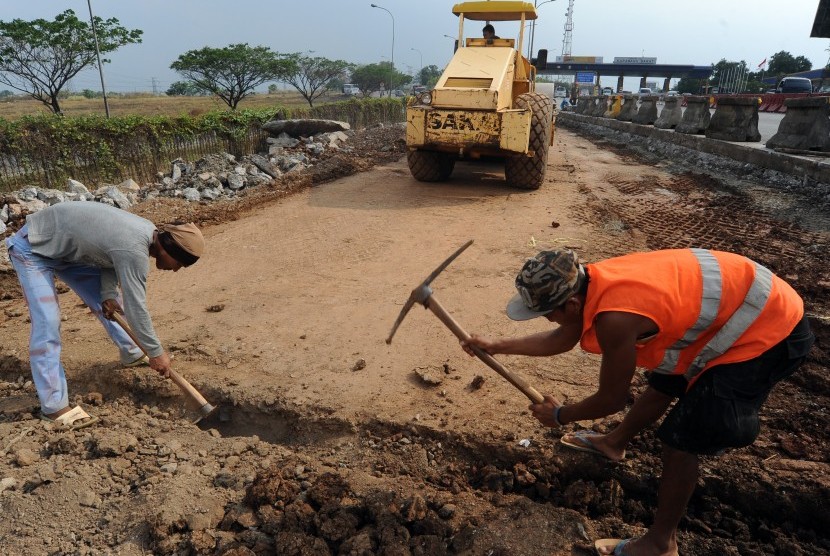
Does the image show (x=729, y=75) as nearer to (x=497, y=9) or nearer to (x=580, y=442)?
(x=497, y=9)

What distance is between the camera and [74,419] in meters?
3.15

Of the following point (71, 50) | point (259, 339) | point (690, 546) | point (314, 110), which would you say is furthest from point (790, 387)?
point (71, 50)

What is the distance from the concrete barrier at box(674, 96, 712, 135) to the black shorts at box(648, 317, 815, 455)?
1145 centimetres

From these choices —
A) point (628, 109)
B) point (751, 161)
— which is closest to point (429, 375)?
point (751, 161)

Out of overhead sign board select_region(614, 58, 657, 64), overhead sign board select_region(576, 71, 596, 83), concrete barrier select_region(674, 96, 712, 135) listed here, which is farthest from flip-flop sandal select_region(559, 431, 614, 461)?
overhead sign board select_region(614, 58, 657, 64)

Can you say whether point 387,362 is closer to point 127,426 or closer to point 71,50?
point 127,426

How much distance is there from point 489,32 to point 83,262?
7846mm

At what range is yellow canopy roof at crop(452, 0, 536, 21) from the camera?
859cm

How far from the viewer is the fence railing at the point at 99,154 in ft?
25.7

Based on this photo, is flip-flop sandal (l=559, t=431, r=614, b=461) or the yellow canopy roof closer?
flip-flop sandal (l=559, t=431, r=614, b=461)

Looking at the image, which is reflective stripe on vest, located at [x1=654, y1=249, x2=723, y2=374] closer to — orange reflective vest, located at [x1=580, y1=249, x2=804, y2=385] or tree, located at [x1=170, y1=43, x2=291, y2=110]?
orange reflective vest, located at [x1=580, y1=249, x2=804, y2=385]

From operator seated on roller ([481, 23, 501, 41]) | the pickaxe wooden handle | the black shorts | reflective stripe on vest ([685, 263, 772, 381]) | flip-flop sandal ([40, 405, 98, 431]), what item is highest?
operator seated on roller ([481, 23, 501, 41])

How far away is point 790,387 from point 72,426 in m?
4.37

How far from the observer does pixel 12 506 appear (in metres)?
2.50
